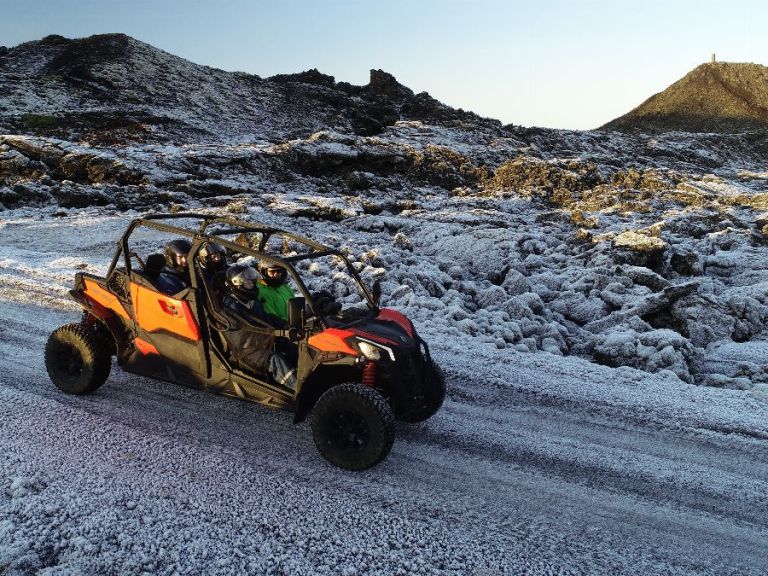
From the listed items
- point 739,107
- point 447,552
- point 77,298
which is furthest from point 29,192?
point 739,107

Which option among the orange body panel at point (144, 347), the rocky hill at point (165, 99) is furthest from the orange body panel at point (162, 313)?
the rocky hill at point (165, 99)

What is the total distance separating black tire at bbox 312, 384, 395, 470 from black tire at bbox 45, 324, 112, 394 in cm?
266

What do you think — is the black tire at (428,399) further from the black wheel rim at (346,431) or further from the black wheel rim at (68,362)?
the black wheel rim at (68,362)

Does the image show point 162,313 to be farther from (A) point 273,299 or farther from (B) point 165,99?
(B) point 165,99

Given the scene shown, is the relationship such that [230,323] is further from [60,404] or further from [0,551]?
[0,551]

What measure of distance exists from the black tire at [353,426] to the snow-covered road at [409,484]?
0.57 ft

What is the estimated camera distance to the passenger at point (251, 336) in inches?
221

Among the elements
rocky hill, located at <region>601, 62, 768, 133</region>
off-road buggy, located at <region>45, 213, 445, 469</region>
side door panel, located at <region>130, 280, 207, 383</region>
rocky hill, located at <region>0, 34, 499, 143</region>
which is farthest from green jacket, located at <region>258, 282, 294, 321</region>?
rocky hill, located at <region>601, 62, 768, 133</region>

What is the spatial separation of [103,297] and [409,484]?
3.94 meters

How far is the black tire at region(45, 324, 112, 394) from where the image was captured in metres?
6.16

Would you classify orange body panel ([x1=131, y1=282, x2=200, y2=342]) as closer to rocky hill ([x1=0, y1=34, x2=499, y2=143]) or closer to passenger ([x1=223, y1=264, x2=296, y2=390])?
passenger ([x1=223, y1=264, x2=296, y2=390])

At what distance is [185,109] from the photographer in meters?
41.1

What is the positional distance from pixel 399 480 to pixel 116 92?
4420 centimetres

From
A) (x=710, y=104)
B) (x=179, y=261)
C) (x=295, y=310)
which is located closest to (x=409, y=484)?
(x=295, y=310)
